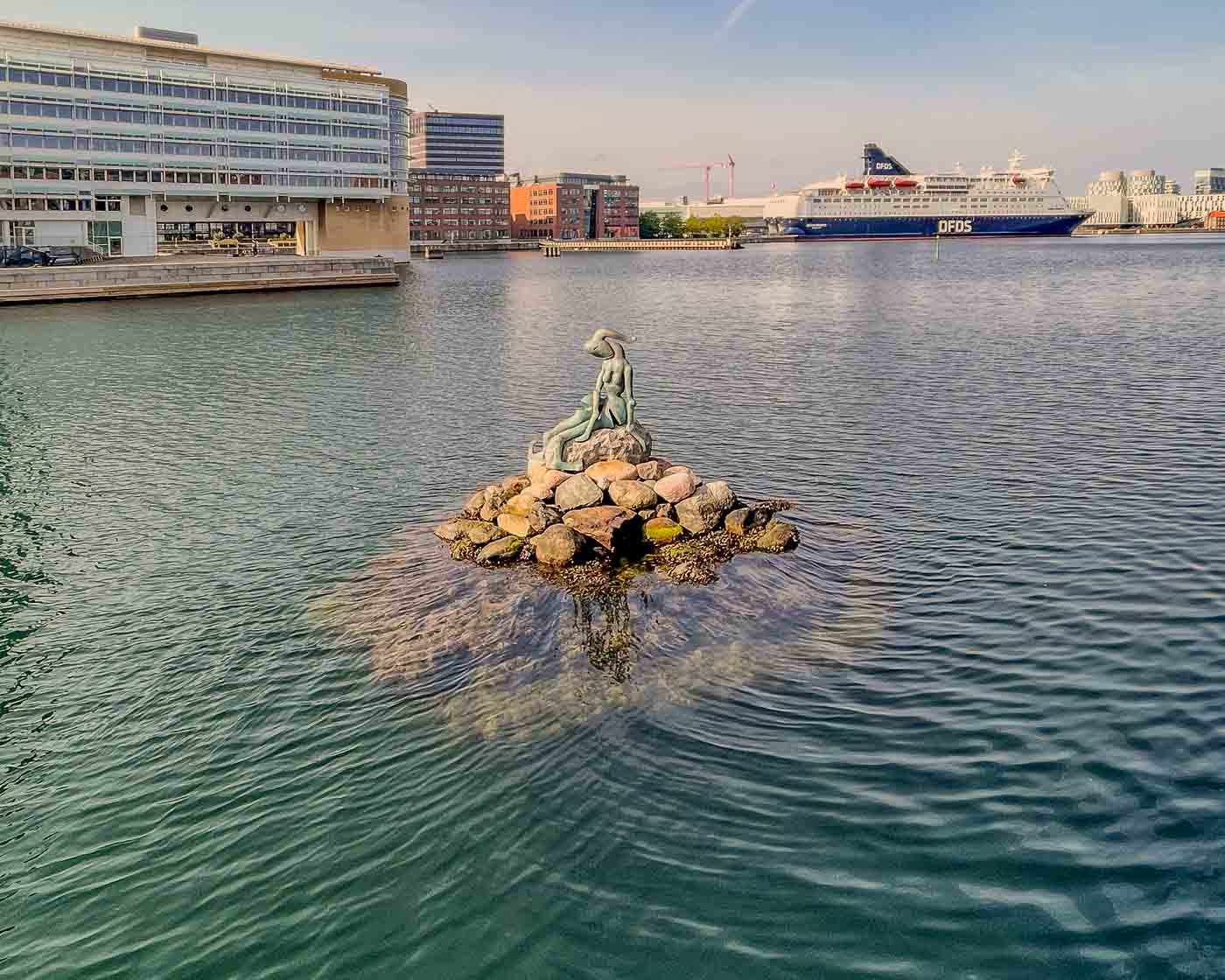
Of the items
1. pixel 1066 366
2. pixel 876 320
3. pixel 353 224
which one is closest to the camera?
pixel 1066 366

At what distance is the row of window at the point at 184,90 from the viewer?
10569 centimetres

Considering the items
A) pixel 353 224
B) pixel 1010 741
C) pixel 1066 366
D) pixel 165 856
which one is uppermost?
pixel 353 224

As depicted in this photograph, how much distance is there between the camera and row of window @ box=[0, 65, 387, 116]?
347 feet

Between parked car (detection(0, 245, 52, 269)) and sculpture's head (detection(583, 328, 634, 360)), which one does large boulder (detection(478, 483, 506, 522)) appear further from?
parked car (detection(0, 245, 52, 269))

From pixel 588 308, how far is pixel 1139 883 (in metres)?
80.5

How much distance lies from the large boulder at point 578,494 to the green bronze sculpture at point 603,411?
945mm

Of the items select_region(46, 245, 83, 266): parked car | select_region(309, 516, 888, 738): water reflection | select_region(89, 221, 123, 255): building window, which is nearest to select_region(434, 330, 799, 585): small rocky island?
select_region(309, 516, 888, 738): water reflection

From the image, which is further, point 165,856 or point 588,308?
point 588,308

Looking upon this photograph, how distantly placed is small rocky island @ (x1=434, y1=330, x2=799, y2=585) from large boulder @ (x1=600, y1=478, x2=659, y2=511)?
2 cm

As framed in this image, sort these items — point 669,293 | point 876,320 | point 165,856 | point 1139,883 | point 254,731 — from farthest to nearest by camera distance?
point 669,293 → point 876,320 → point 254,731 → point 165,856 → point 1139,883

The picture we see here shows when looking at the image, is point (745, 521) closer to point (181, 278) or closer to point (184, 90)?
point (181, 278)

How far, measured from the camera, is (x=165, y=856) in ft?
40.2

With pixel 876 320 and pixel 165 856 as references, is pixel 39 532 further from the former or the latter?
pixel 876 320

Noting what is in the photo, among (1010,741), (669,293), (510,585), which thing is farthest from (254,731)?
(669,293)
